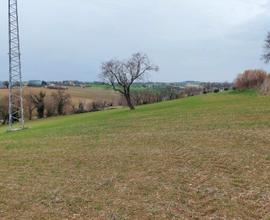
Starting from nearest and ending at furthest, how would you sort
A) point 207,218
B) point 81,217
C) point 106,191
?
point 207,218 < point 81,217 < point 106,191

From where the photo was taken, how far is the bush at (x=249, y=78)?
72769 mm

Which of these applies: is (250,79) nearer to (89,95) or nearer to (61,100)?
(61,100)

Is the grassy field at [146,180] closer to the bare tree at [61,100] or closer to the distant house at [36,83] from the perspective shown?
the bare tree at [61,100]

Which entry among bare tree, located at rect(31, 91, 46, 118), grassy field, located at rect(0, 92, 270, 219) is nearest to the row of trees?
bare tree, located at rect(31, 91, 46, 118)

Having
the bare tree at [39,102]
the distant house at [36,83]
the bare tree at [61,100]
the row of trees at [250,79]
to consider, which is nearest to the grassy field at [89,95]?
the bare tree at [61,100]

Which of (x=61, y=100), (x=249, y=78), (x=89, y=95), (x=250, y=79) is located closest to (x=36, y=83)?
(x=89, y=95)

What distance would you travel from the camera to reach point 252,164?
42.5ft

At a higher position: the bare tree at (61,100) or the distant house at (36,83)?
the distant house at (36,83)

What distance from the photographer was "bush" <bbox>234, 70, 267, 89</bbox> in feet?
239

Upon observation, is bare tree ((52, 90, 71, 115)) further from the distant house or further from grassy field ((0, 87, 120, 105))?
the distant house

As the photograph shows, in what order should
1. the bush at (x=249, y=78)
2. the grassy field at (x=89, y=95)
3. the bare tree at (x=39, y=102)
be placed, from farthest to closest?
the grassy field at (x=89, y=95) < the bare tree at (x=39, y=102) < the bush at (x=249, y=78)

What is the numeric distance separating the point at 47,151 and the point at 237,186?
36.9ft

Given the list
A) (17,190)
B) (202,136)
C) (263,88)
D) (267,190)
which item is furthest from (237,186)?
(263,88)

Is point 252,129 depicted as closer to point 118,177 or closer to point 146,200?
point 118,177
